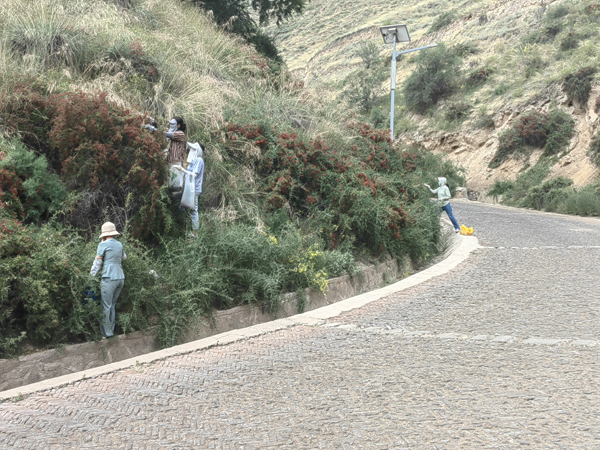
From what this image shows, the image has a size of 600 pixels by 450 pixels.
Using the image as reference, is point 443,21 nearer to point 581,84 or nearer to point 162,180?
point 581,84

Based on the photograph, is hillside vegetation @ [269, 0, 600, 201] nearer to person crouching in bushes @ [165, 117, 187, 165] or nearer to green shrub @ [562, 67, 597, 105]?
green shrub @ [562, 67, 597, 105]

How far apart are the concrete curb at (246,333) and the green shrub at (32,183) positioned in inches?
94.7

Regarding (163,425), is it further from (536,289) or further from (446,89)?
(446,89)

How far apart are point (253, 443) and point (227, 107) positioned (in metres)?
8.21

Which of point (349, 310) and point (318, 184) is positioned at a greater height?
point (318, 184)

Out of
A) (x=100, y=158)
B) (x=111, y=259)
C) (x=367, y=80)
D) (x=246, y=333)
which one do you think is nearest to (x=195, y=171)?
(x=100, y=158)

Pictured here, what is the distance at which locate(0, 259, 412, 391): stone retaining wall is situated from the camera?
5180mm

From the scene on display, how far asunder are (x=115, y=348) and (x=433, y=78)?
125 feet

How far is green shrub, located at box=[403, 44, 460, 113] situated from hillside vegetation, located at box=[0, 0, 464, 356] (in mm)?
27954

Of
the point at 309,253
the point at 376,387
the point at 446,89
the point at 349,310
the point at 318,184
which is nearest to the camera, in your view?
the point at 376,387

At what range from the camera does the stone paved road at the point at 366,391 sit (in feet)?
12.6

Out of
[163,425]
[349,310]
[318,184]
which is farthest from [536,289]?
[163,425]

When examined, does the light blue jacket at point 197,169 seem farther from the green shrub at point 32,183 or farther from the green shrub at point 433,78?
the green shrub at point 433,78

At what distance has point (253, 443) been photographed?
3.75m
